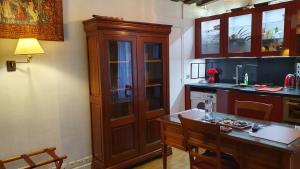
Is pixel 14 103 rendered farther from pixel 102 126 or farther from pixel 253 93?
pixel 253 93

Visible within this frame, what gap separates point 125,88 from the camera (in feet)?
9.63

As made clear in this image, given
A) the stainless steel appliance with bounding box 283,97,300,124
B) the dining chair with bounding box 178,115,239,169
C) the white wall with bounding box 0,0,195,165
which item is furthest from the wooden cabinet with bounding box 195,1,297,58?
the dining chair with bounding box 178,115,239,169

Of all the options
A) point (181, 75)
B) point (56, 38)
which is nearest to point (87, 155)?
point (56, 38)

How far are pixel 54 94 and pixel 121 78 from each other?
2.64 feet

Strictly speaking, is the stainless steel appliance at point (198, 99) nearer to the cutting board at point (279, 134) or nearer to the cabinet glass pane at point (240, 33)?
the cabinet glass pane at point (240, 33)

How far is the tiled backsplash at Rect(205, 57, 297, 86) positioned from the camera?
358 cm

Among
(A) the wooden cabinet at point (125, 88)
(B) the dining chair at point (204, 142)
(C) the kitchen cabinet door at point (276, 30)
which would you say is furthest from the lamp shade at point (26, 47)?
(C) the kitchen cabinet door at point (276, 30)

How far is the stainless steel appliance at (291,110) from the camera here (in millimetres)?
2946

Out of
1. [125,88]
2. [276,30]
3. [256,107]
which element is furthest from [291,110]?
[125,88]

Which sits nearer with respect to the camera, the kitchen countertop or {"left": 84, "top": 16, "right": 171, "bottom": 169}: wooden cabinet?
{"left": 84, "top": 16, "right": 171, "bottom": 169}: wooden cabinet

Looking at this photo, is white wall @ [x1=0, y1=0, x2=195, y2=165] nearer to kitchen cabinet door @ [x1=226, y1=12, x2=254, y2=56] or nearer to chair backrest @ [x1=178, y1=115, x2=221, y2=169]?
chair backrest @ [x1=178, y1=115, x2=221, y2=169]

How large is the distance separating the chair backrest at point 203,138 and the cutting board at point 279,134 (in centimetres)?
29

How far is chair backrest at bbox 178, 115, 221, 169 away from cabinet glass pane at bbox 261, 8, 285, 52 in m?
2.29

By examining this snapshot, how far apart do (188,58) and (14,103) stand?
9.78 feet
